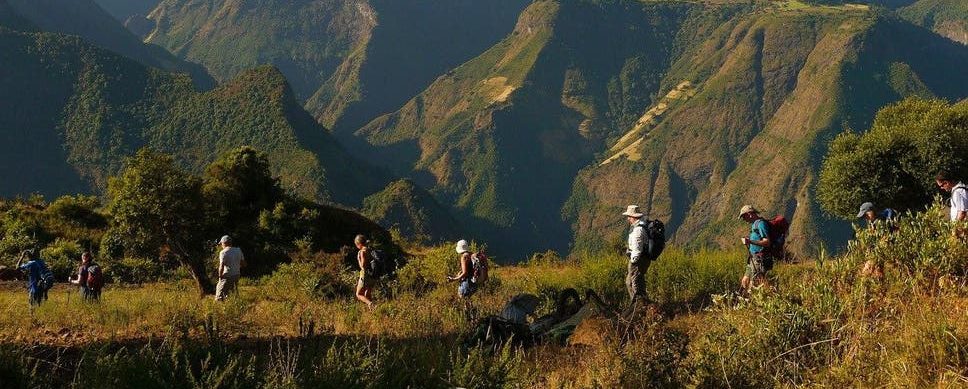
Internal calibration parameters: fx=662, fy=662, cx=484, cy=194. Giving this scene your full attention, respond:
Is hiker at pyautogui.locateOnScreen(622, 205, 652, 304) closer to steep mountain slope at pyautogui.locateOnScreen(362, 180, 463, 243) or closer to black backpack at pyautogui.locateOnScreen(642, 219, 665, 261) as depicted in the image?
black backpack at pyautogui.locateOnScreen(642, 219, 665, 261)

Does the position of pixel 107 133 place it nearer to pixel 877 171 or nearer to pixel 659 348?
pixel 877 171

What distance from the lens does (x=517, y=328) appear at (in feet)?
23.8

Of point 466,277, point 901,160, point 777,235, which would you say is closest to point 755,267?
point 777,235

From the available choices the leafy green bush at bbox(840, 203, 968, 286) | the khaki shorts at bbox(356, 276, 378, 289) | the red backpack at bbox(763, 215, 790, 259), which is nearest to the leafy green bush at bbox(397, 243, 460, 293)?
the khaki shorts at bbox(356, 276, 378, 289)

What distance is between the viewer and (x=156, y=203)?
1912 centimetres

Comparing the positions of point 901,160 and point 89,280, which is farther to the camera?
point 901,160

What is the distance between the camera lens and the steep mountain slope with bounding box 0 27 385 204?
13975 centimetres

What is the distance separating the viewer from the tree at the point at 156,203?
747 inches

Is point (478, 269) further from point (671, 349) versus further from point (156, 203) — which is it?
point (156, 203)

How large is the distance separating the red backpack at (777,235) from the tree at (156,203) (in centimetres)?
1466

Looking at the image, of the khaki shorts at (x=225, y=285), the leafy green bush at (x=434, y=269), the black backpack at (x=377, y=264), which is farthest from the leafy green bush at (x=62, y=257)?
the black backpack at (x=377, y=264)

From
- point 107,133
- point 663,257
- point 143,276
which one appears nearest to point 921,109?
point 663,257

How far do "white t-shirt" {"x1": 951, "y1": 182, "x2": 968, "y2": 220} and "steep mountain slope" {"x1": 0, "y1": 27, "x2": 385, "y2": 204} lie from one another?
124 m

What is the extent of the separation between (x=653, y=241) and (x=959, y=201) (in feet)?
14.9
